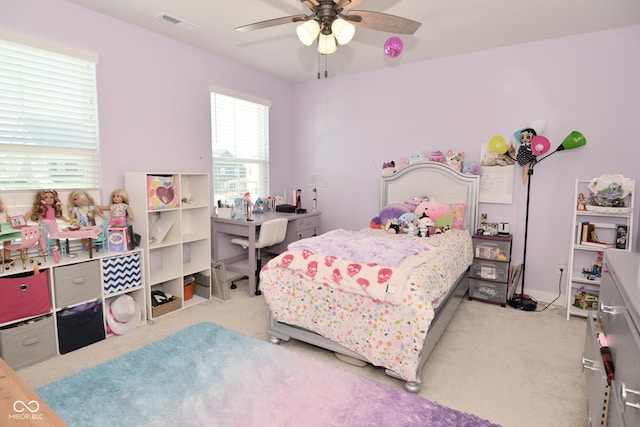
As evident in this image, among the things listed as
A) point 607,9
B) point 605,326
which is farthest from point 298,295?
point 607,9

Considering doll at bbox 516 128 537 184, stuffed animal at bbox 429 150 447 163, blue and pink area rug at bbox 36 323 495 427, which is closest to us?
blue and pink area rug at bbox 36 323 495 427

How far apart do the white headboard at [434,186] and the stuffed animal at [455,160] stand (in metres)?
0.04

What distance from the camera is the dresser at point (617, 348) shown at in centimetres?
108

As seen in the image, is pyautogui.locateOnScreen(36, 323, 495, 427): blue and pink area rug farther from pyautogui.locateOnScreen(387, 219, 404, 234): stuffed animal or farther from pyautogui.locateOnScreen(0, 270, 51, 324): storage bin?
pyautogui.locateOnScreen(387, 219, 404, 234): stuffed animal

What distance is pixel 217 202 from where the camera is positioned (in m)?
4.14

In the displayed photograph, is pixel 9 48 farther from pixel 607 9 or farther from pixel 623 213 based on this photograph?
pixel 623 213

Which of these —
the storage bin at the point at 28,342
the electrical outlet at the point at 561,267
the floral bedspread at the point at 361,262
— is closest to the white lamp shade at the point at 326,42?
the floral bedspread at the point at 361,262

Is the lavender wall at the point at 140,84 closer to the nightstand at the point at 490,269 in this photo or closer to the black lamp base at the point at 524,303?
the nightstand at the point at 490,269

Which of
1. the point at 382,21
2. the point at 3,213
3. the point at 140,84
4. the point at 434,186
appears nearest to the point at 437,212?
the point at 434,186

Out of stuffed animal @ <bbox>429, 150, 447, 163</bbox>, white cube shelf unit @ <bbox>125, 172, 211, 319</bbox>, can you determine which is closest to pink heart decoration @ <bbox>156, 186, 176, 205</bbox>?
white cube shelf unit @ <bbox>125, 172, 211, 319</bbox>

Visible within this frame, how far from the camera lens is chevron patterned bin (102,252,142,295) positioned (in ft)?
9.35

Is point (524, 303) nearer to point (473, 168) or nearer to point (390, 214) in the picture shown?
point (473, 168)

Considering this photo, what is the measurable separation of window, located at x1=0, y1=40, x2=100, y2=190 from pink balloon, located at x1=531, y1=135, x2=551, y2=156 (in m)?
3.85

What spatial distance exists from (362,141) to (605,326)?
11.1 feet
